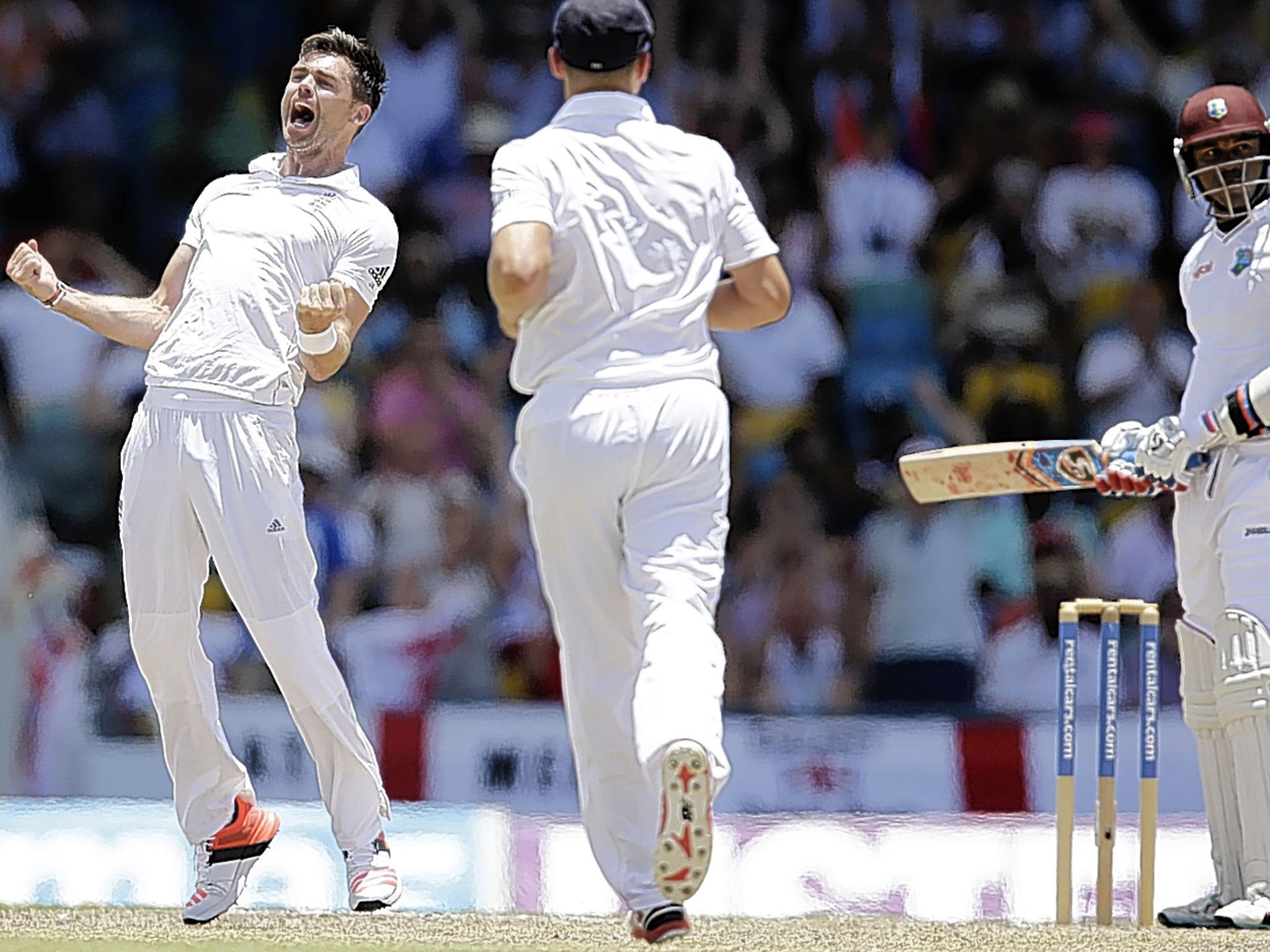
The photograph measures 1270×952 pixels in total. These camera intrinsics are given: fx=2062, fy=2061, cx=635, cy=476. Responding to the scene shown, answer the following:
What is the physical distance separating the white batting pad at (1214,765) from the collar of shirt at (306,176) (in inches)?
86.0

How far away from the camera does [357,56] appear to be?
15.3 ft

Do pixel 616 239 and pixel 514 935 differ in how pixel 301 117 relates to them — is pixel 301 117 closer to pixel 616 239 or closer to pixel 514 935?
pixel 616 239

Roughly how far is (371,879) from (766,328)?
3.64m

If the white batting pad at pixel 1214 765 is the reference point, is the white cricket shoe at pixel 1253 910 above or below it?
below

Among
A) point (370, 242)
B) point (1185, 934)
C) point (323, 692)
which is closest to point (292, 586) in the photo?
point (323, 692)

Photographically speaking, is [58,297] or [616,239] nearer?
[616,239]

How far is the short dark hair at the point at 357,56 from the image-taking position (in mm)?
4641

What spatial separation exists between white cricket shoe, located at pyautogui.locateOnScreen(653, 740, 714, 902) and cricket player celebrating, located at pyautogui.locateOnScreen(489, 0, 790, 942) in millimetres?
190

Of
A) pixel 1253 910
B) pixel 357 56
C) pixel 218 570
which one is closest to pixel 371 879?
pixel 218 570

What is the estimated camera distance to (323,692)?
4449mm

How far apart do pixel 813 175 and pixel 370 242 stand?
143 inches

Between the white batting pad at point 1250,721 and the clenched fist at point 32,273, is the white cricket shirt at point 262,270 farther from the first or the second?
the white batting pad at point 1250,721

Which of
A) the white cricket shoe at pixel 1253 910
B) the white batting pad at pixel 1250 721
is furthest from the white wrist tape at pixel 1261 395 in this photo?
the white cricket shoe at pixel 1253 910

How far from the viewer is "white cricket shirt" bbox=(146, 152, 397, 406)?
4355mm
